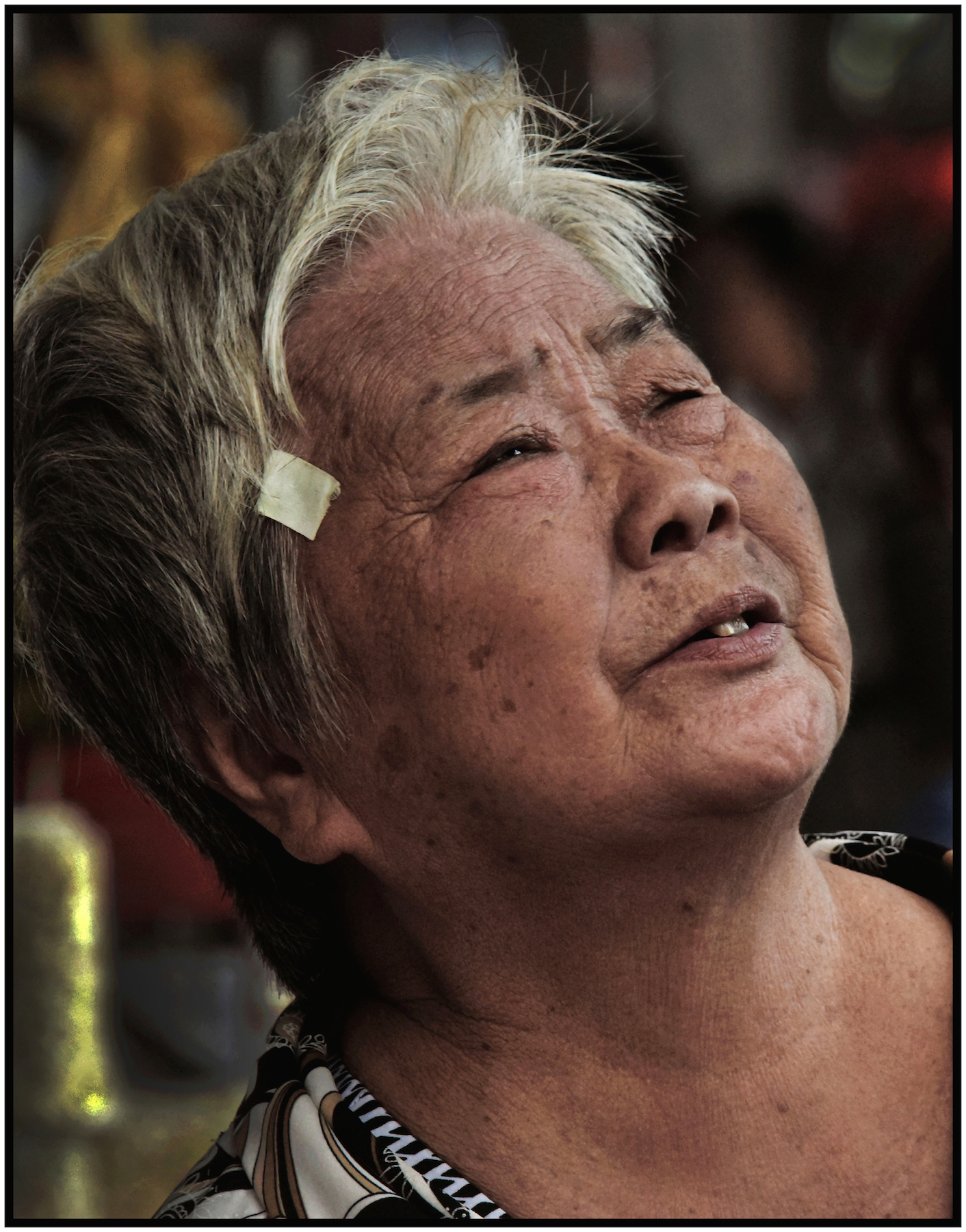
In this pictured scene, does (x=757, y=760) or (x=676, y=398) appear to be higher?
(x=676, y=398)

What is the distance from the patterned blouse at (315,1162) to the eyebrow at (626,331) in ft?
3.38

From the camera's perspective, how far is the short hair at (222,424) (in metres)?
1.55

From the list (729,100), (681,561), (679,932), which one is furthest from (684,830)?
(729,100)

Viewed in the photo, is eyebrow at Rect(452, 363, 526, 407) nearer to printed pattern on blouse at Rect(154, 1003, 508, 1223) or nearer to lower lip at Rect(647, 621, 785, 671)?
lower lip at Rect(647, 621, 785, 671)

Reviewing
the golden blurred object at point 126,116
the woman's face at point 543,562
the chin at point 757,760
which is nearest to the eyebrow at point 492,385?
the woman's face at point 543,562

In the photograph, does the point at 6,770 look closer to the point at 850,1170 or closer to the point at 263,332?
the point at 263,332

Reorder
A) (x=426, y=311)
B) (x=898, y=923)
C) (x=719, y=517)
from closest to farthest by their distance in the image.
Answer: (x=719, y=517), (x=426, y=311), (x=898, y=923)

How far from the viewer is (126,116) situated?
3.07 meters

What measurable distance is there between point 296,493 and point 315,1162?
3.02 ft

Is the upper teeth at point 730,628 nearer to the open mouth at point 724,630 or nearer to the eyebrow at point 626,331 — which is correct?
the open mouth at point 724,630

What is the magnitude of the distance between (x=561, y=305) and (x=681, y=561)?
0.47 metres

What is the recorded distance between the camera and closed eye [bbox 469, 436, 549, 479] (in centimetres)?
145

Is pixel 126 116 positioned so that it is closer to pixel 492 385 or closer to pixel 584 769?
pixel 492 385

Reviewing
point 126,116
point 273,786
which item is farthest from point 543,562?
point 126,116
